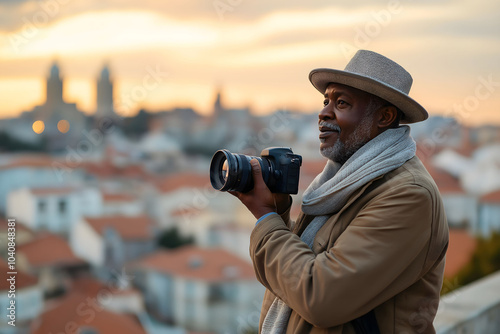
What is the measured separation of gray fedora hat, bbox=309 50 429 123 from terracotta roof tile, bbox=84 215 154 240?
30.2 meters

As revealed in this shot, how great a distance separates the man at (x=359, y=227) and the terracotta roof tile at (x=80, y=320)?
930 inches

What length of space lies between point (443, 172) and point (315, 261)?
34.4 m

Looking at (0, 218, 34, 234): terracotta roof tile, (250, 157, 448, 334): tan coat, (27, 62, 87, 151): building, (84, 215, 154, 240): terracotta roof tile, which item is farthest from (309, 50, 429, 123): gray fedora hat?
(27, 62, 87, 151): building

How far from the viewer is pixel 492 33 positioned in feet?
130

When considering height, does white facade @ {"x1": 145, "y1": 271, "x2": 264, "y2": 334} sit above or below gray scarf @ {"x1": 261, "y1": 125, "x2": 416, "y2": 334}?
below

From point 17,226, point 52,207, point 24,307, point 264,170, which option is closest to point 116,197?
point 52,207

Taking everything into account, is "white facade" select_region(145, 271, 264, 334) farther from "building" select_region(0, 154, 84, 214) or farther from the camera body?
the camera body

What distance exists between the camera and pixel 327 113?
3.74ft

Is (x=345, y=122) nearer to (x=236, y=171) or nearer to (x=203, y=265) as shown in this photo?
(x=236, y=171)

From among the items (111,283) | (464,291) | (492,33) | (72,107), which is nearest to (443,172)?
(492,33)

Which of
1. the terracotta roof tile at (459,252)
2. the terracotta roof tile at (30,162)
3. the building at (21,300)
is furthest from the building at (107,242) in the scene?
the terracotta roof tile at (459,252)

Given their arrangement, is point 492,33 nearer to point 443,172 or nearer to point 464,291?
point 443,172

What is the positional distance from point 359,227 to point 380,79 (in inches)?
12.3

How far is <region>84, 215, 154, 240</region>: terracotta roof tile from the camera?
30.4 metres
